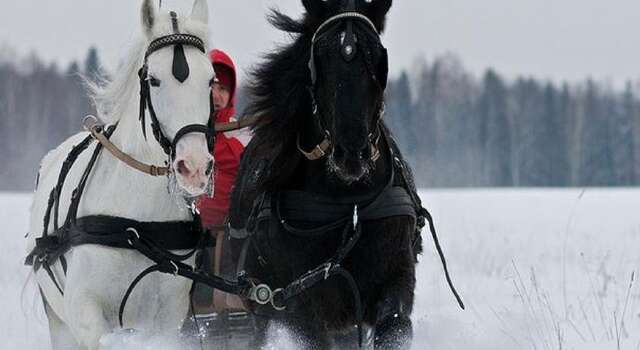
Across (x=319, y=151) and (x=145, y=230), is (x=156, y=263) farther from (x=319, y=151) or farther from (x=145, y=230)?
(x=319, y=151)

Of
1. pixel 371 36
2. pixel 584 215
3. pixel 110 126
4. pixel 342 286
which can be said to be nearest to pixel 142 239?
pixel 110 126

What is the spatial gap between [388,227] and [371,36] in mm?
895

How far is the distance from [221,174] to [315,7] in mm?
1580

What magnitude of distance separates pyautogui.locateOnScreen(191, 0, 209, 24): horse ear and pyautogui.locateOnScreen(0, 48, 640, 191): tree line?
4456 centimetres

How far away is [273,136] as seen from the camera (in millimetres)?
4633

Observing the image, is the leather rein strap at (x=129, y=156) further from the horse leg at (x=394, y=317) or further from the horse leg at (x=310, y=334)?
the horse leg at (x=394, y=317)

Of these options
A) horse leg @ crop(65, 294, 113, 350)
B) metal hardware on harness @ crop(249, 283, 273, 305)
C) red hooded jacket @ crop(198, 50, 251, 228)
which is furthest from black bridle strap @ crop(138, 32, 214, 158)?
red hooded jacket @ crop(198, 50, 251, 228)

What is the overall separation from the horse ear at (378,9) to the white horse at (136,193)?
738 mm

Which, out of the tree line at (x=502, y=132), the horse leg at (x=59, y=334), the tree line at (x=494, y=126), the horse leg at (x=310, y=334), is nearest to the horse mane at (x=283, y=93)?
the horse leg at (x=310, y=334)

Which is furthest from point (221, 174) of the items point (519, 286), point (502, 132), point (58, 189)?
point (502, 132)

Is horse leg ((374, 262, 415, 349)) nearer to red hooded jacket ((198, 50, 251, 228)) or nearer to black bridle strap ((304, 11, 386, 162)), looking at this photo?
black bridle strap ((304, 11, 386, 162))

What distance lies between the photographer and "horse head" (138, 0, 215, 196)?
12.2ft

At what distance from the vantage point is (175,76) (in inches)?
151

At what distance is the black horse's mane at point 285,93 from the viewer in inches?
177
